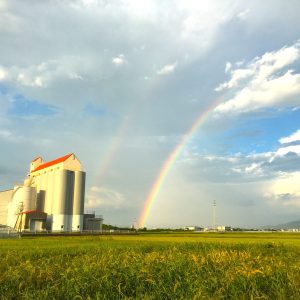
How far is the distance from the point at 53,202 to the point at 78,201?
7954mm

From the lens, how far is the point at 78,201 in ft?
409

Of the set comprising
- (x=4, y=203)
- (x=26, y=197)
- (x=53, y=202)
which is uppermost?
(x=26, y=197)

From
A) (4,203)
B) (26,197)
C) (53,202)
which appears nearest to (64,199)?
(53,202)

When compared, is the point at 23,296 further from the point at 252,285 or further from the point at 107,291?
the point at 252,285

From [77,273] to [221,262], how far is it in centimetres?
544

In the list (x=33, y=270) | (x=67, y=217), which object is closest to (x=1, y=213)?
(x=67, y=217)

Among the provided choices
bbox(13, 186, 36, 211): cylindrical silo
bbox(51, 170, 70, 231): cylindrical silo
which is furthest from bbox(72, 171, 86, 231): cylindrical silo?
bbox(13, 186, 36, 211): cylindrical silo

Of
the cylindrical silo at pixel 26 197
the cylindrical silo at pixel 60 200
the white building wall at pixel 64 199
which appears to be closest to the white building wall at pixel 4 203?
the cylindrical silo at pixel 26 197

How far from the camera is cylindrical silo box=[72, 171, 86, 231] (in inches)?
4838

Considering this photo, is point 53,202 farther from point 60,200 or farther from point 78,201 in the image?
point 78,201

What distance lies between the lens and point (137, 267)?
1389cm

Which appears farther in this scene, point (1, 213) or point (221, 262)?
point (1, 213)

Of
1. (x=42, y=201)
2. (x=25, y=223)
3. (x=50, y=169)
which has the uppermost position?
(x=50, y=169)

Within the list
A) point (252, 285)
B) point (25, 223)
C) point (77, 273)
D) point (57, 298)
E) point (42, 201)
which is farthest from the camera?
point (42, 201)
